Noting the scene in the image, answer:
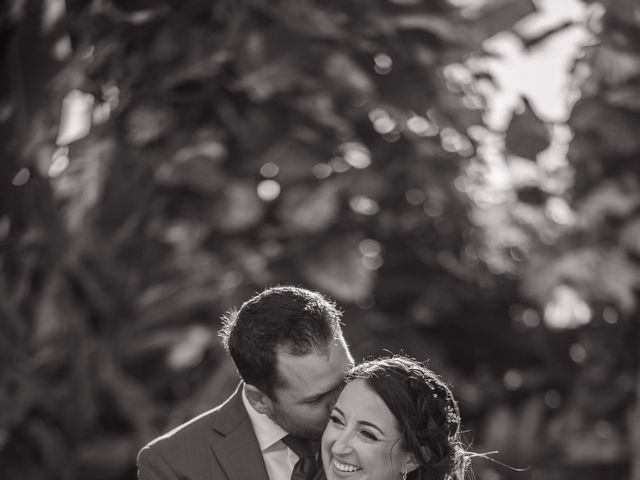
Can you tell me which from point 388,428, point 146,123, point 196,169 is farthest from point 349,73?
Result: point 388,428

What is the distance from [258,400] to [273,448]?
0.15 m

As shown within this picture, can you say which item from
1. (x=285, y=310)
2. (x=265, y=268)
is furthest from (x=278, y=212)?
(x=285, y=310)

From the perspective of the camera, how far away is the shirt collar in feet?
8.78

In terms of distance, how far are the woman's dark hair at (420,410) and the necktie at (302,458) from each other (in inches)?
10.4

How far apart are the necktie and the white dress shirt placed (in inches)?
1.0

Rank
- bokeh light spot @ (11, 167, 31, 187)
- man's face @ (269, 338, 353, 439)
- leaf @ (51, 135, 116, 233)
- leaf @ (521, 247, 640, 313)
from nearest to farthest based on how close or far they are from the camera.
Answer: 1. man's face @ (269, 338, 353, 439)
2. bokeh light spot @ (11, 167, 31, 187)
3. leaf @ (51, 135, 116, 233)
4. leaf @ (521, 247, 640, 313)

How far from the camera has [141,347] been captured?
5441 mm

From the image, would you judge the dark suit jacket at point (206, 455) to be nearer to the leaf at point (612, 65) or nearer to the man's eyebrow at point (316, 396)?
the man's eyebrow at point (316, 396)

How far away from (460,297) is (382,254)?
0.65 m

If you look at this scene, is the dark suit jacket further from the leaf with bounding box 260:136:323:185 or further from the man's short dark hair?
the leaf with bounding box 260:136:323:185

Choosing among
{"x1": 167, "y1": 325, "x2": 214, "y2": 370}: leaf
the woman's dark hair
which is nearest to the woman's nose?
the woman's dark hair

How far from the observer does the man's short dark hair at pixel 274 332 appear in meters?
2.54

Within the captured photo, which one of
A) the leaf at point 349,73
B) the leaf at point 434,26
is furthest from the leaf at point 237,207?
the leaf at point 434,26

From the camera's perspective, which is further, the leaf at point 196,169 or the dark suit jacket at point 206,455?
the leaf at point 196,169
